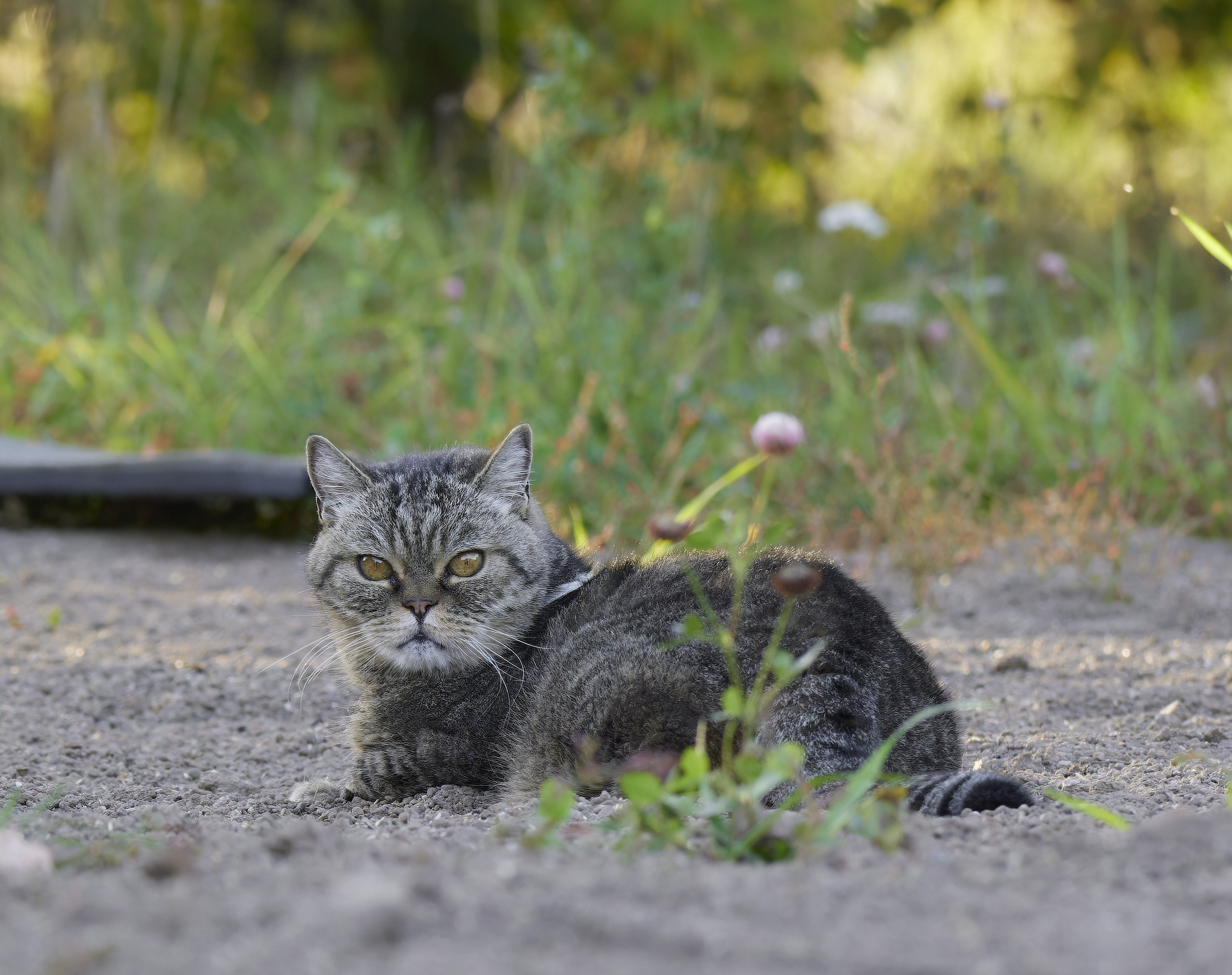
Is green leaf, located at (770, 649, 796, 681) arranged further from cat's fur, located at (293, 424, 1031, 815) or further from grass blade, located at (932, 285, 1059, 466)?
grass blade, located at (932, 285, 1059, 466)

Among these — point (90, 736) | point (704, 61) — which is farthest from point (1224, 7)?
point (90, 736)

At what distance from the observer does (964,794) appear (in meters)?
2.03

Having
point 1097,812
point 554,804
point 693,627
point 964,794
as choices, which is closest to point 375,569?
point 693,627

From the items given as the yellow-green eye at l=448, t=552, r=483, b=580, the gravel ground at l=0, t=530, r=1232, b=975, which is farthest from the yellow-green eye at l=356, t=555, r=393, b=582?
the gravel ground at l=0, t=530, r=1232, b=975

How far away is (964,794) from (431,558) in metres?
1.37

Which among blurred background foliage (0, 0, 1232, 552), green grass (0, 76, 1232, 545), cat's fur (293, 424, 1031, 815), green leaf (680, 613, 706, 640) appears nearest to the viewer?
green leaf (680, 613, 706, 640)

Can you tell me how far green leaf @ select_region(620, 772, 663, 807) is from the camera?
5.81 feet

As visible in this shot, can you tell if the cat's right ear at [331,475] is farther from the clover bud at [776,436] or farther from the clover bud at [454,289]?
the clover bud at [454,289]

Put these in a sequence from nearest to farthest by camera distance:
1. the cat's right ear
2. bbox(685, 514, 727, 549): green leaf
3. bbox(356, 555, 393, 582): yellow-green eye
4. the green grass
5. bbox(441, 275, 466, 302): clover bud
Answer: bbox(356, 555, 393, 582): yellow-green eye
the cat's right ear
bbox(685, 514, 727, 549): green leaf
the green grass
bbox(441, 275, 466, 302): clover bud

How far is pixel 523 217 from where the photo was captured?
23.5ft

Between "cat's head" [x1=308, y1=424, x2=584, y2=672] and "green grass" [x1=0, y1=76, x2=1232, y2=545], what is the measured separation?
115 centimetres

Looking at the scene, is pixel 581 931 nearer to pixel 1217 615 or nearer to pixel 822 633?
pixel 822 633

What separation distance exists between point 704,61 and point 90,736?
3.94m

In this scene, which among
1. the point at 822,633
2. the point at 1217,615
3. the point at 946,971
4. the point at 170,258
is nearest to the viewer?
the point at 946,971
